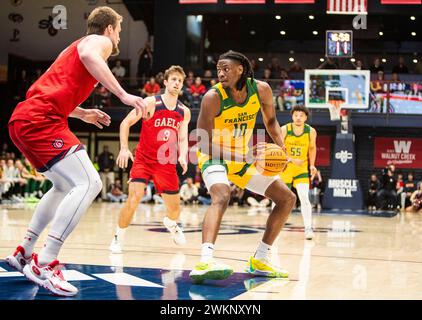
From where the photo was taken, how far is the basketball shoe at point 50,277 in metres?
4.82

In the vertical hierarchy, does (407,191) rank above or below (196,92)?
below

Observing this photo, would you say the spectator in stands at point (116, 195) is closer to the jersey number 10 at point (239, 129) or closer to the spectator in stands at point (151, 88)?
the spectator in stands at point (151, 88)

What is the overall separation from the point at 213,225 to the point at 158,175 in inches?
119

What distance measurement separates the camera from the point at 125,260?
6926 millimetres

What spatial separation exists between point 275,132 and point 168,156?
2637 mm

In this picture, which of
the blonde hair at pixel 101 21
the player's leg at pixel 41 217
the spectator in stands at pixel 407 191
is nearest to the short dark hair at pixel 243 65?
the blonde hair at pixel 101 21

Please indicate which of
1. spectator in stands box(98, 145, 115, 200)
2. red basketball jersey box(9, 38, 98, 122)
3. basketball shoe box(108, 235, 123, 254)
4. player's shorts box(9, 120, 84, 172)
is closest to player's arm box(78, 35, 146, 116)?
red basketball jersey box(9, 38, 98, 122)

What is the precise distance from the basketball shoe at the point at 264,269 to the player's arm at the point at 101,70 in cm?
203

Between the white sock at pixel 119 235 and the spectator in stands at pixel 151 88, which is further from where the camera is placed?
the spectator in stands at pixel 151 88

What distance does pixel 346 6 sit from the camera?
22.0m

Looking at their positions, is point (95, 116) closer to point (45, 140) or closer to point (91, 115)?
point (91, 115)

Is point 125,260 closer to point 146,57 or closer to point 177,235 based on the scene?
point 177,235

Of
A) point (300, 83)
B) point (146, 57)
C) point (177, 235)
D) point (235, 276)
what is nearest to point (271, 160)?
point (235, 276)

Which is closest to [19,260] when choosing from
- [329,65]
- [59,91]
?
[59,91]
